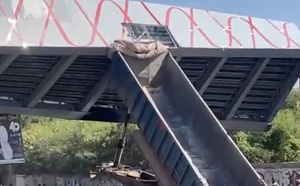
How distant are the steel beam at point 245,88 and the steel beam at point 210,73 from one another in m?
1.34

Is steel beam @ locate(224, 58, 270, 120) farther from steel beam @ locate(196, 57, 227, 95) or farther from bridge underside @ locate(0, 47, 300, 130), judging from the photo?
steel beam @ locate(196, 57, 227, 95)

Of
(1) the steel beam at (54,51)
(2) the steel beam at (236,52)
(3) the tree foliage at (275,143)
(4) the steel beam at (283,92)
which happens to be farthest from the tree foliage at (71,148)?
(1) the steel beam at (54,51)

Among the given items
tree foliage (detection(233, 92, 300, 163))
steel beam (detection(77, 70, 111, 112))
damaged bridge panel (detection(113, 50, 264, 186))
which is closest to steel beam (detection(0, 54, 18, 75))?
damaged bridge panel (detection(113, 50, 264, 186))

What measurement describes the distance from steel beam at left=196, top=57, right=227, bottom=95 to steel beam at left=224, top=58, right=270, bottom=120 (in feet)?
4.39

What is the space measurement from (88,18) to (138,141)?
16.5 ft

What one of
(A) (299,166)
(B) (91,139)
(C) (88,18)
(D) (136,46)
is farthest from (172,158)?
(B) (91,139)

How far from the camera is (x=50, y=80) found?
61.5 feet

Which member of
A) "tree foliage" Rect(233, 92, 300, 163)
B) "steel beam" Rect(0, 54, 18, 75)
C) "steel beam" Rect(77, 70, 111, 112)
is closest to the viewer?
"steel beam" Rect(0, 54, 18, 75)

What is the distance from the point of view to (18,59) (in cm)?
1775

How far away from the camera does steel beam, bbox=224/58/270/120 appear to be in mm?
20516

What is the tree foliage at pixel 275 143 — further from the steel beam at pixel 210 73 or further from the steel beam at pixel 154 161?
the steel beam at pixel 154 161

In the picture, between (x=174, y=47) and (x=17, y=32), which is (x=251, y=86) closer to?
(x=174, y=47)

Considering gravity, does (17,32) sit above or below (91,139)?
below

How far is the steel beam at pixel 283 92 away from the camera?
70.8 feet
